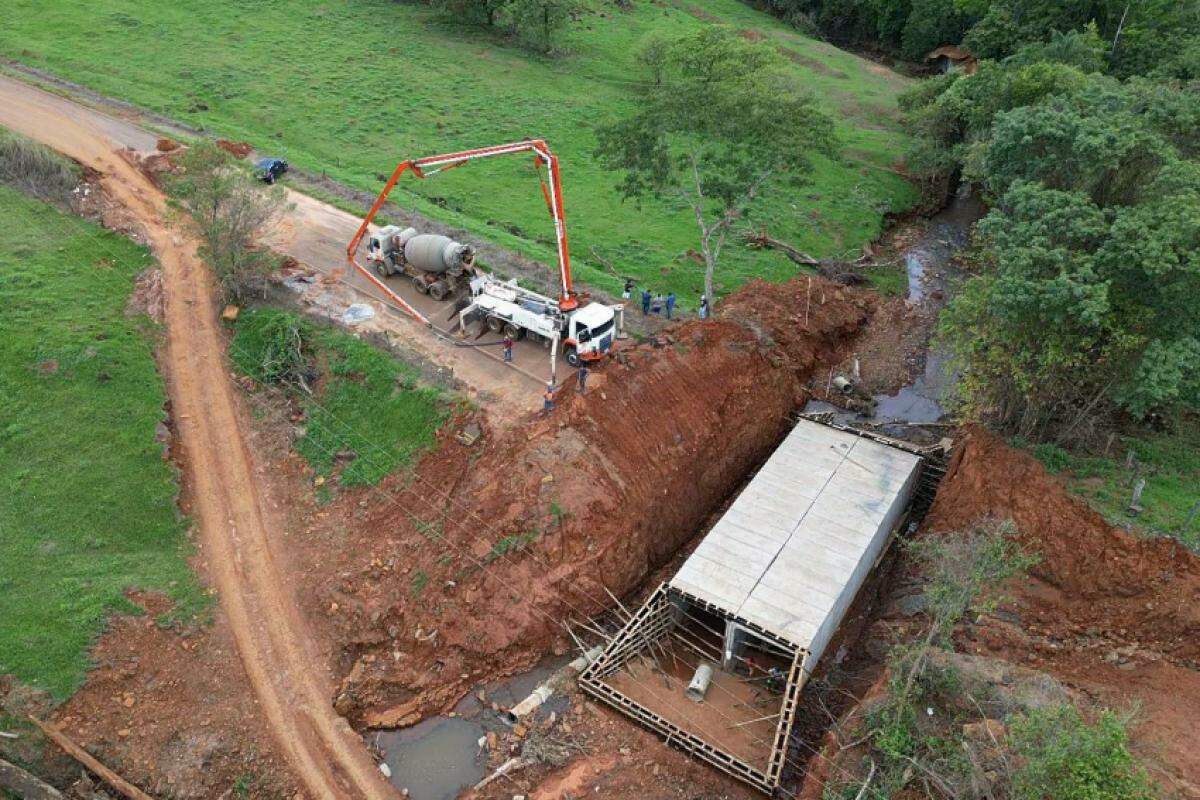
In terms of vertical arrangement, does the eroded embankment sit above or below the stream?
above

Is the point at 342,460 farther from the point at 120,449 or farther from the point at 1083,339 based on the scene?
the point at 1083,339

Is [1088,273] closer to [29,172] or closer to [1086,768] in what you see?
[1086,768]

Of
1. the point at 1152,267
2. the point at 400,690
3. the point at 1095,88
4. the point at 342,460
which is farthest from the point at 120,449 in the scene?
the point at 1095,88

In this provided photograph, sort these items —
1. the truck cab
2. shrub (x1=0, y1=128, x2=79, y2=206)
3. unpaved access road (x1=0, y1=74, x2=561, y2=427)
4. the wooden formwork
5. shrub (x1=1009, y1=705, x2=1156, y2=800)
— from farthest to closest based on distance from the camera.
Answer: shrub (x1=0, y1=128, x2=79, y2=206) → unpaved access road (x1=0, y1=74, x2=561, y2=427) → the truck cab → the wooden formwork → shrub (x1=1009, y1=705, x2=1156, y2=800)

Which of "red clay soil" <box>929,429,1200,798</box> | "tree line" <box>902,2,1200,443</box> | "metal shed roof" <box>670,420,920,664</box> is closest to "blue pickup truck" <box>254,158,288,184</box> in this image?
"metal shed roof" <box>670,420,920,664</box>

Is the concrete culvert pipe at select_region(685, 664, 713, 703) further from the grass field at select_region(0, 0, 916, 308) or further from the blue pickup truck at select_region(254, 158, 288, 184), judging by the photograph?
the blue pickup truck at select_region(254, 158, 288, 184)

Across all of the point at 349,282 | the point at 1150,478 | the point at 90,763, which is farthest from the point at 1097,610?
the point at 349,282
